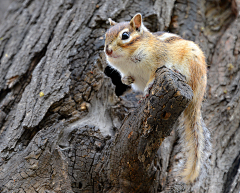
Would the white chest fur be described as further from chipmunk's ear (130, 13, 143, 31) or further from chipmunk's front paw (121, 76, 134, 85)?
chipmunk's ear (130, 13, 143, 31)

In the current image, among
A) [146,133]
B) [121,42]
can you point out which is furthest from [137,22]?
[146,133]

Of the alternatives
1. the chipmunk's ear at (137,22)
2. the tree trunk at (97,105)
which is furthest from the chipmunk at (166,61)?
the tree trunk at (97,105)

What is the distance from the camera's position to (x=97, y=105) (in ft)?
11.4

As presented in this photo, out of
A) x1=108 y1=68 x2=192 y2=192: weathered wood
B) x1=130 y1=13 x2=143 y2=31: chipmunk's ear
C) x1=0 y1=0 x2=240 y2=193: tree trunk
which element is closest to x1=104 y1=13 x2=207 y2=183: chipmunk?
x1=130 y1=13 x2=143 y2=31: chipmunk's ear

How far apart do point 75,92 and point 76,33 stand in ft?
3.09

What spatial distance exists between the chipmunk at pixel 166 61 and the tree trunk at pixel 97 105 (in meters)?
0.20

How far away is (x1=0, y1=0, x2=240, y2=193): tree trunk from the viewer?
265 cm

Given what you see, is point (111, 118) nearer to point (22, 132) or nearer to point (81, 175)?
point (81, 175)

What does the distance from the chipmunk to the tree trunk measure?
0.20 metres

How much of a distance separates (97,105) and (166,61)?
1096 mm

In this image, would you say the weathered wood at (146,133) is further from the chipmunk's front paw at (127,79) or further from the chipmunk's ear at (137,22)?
the chipmunk's ear at (137,22)

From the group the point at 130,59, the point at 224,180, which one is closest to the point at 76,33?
the point at 130,59

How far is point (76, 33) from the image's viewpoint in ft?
12.3

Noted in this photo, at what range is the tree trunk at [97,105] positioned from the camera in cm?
265
